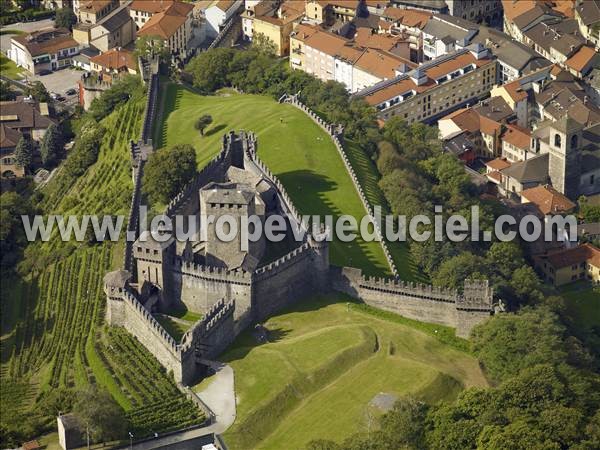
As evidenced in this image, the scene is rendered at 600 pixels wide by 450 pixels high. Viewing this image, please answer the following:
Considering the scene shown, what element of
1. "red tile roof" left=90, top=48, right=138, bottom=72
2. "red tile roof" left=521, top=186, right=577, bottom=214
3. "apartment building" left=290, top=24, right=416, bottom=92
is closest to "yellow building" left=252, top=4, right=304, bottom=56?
"apartment building" left=290, top=24, right=416, bottom=92

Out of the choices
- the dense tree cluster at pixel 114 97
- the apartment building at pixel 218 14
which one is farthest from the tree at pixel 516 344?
the apartment building at pixel 218 14

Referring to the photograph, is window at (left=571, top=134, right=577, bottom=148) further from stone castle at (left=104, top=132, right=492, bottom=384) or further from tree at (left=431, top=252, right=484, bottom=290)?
stone castle at (left=104, top=132, right=492, bottom=384)

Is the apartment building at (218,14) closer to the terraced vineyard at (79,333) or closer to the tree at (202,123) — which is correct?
the terraced vineyard at (79,333)

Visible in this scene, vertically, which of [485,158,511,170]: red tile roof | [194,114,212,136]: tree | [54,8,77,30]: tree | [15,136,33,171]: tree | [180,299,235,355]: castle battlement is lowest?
[180,299,235,355]: castle battlement

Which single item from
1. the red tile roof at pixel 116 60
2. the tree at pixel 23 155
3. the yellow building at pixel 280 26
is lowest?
the tree at pixel 23 155

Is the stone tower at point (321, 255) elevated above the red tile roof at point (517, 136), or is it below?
below

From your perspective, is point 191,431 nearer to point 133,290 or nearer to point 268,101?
Answer: point 133,290
